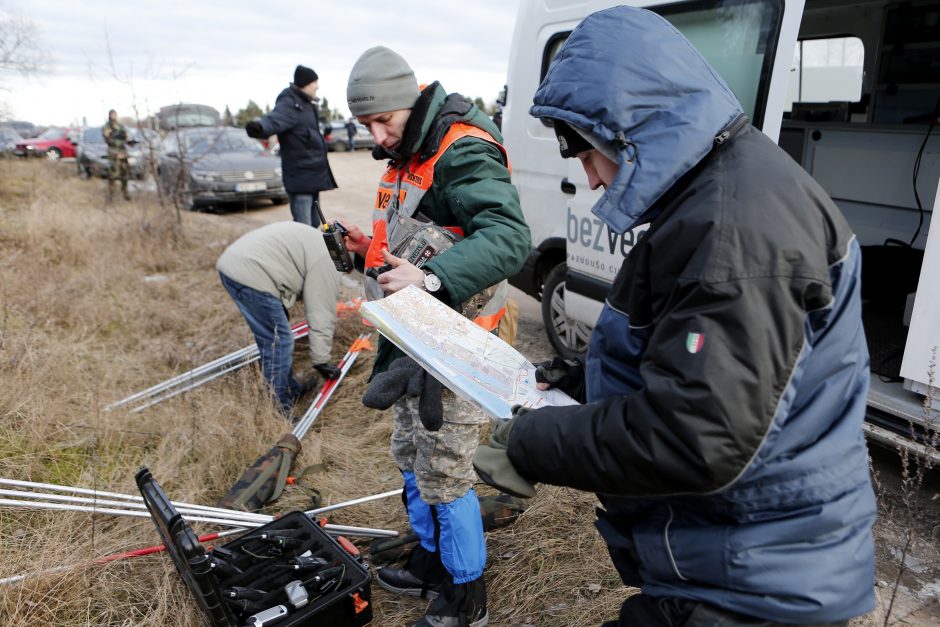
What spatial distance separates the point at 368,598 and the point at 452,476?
0.56 meters

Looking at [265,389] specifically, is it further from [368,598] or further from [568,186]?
[568,186]

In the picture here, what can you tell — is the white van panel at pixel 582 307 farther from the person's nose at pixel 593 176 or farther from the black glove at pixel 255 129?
the black glove at pixel 255 129

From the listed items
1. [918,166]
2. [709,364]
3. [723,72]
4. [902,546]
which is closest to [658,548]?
[709,364]

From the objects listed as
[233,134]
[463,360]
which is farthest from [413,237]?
[233,134]

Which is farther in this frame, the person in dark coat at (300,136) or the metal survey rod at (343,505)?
the person in dark coat at (300,136)

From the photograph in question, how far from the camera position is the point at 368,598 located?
7.59ft

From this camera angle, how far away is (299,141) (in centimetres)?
646

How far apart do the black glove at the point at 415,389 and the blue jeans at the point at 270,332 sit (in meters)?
2.00

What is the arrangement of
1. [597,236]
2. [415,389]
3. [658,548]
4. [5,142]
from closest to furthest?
[658,548]
[415,389]
[597,236]
[5,142]

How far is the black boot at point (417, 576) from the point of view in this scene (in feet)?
8.17

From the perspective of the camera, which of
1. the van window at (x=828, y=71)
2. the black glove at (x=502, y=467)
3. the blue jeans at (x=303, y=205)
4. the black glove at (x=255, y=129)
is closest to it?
the black glove at (x=502, y=467)

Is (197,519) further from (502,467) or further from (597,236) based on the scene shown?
(597,236)

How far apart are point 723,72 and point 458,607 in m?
Answer: 2.73

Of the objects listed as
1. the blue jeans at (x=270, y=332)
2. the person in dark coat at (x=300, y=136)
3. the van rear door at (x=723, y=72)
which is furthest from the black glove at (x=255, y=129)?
the van rear door at (x=723, y=72)
